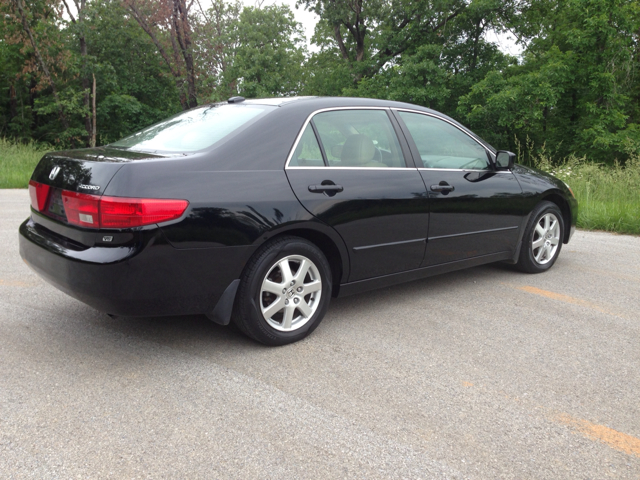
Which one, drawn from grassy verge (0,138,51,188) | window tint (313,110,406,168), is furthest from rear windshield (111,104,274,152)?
grassy verge (0,138,51,188)

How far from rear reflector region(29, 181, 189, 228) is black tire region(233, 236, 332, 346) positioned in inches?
23.9

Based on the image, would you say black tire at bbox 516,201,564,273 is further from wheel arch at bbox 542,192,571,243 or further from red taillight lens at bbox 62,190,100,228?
red taillight lens at bbox 62,190,100,228

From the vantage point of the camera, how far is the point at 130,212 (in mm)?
2875

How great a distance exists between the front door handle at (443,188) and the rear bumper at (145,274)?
1.72 metres

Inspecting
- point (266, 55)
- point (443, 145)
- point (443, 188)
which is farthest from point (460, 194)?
point (266, 55)

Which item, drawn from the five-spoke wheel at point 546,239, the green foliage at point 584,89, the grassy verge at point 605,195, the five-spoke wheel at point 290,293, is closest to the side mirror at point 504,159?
the five-spoke wheel at point 546,239

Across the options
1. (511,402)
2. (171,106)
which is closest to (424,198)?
(511,402)

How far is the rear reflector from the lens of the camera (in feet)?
9.44

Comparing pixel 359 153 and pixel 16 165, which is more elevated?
pixel 359 153

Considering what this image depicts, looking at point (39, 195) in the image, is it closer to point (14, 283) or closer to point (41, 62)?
point (14, 283)

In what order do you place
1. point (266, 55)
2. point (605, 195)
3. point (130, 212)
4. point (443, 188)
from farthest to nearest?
point (266, 55), point (605, 195), point (443, 188), point (130, 212)

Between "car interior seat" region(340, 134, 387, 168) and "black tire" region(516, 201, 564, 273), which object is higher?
"car interior seat" region(340, 134, 387, 168)

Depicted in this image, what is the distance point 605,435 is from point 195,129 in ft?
9.82

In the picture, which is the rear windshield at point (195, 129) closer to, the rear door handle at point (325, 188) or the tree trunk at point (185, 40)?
the rear door handle at point (325, 188)
